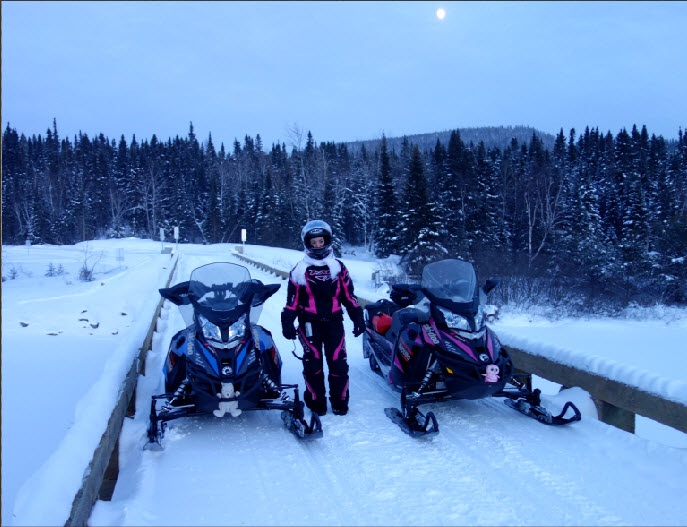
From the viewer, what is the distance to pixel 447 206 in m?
41.2

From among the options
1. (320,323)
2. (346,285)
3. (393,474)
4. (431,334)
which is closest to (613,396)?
(431,334)

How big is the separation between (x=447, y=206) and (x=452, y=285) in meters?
37.4

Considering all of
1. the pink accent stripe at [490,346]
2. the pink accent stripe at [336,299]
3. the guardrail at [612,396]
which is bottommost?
the guardrail at [612,396]

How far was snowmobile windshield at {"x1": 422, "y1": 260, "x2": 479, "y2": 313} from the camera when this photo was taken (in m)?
4.74

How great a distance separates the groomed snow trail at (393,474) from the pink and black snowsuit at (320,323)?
0.26 m

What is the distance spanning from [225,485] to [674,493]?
310 cm

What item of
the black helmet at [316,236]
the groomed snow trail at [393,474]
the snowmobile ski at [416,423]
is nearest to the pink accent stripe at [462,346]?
the snowmobile ski at [416,423]

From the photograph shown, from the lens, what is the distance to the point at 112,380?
4.20 m

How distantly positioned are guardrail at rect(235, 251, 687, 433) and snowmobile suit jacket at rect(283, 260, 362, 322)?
7.17 ft

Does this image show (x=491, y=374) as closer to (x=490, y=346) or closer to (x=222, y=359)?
(x=490, y=346)

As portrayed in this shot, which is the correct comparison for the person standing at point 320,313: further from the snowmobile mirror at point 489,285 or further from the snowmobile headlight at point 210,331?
the snowmobile mirror at point 489,285

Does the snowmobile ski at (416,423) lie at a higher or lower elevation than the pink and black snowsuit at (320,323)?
lower

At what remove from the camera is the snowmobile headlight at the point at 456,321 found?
4.66 meters

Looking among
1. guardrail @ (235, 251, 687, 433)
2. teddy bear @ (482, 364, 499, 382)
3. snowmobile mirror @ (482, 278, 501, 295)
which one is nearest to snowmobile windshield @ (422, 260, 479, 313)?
snowmobile mirror @ (482, 278, 501, 295)
